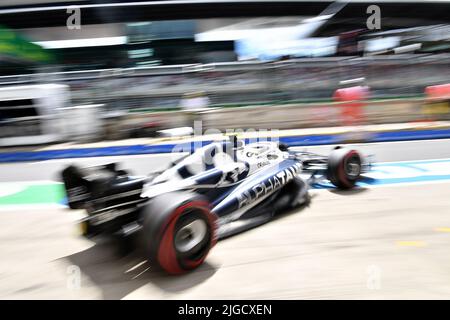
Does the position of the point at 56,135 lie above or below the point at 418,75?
below

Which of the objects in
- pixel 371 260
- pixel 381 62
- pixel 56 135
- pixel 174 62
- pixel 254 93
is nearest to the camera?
pixel 371 260

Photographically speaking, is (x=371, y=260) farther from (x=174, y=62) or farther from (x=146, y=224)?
(x=174, y=62)

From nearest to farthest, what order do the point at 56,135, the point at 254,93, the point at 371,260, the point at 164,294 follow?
1. the point at 164,294
2. the point at 371,260
3. the point at 56,135
4. the point at 254,93

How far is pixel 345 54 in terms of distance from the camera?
64.9 feet

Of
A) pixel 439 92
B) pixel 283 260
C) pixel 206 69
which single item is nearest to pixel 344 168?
pixel 283 260

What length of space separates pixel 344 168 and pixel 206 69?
13.3 m

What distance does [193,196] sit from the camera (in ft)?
8.84

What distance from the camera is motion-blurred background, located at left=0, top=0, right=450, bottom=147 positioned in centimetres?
1124

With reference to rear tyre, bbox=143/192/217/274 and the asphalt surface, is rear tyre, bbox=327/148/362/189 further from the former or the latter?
rear tyre, bbox=143/192/217/274

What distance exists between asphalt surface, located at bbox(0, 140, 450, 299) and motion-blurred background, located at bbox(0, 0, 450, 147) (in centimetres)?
674

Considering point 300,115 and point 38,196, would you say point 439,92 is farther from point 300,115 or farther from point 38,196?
point 38,196
